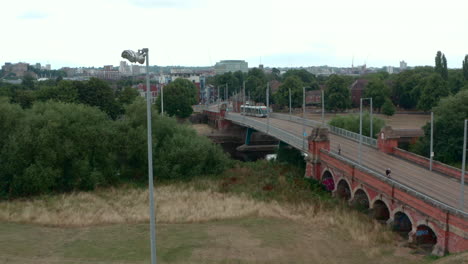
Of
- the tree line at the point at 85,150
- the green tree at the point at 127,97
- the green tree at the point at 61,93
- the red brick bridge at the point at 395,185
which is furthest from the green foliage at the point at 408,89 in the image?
the green tree at the point at 61,93

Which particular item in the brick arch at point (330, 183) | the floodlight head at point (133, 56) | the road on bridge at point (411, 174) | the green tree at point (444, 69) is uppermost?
the green tree at point (444, 69)

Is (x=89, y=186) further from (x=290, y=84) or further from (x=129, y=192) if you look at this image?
(x=290, y=84)

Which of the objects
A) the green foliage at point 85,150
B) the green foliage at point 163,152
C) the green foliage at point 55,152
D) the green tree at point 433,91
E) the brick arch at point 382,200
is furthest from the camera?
the green tree at point 433,91

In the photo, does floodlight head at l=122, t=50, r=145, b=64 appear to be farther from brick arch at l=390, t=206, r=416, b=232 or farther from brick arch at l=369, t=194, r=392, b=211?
brick arch at l=369, t=194, r=392, b=211

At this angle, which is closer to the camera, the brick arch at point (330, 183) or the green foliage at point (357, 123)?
the brick arch at point (330, 183)

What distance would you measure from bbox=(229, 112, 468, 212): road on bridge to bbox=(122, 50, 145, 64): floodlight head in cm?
1964

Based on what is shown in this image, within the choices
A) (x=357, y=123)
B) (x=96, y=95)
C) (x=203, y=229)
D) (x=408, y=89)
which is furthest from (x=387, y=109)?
(x=203, y=229)

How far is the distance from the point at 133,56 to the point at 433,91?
77.3 m

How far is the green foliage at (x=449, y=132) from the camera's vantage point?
4816 cm

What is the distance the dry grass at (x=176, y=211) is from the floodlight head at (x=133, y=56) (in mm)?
18805

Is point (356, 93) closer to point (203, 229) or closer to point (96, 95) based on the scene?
point (96, 95)

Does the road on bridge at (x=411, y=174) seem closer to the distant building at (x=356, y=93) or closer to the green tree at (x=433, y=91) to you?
the green tree at (x=433, y=91)

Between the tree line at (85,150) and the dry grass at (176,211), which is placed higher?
the tree line at (85,150)

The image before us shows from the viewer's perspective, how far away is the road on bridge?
2647 cm
